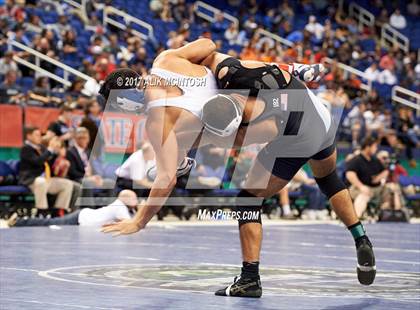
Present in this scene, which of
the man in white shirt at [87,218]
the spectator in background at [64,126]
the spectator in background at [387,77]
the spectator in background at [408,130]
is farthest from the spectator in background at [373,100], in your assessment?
the man in white shirt at [87,218]

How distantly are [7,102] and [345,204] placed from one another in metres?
9.21

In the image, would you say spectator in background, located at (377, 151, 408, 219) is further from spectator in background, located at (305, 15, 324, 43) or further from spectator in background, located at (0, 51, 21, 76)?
spectator in background, located at (305, 15, 324, 43)

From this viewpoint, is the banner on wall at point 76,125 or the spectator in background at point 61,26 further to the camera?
the spectator in background at point 61,26

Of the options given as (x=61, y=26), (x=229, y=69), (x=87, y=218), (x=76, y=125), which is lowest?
(x=87, y=218)

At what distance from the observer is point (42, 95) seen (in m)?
15.8

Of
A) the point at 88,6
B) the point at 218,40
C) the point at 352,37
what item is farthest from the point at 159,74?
the point at 352,37

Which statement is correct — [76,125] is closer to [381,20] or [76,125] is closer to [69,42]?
[69,42]

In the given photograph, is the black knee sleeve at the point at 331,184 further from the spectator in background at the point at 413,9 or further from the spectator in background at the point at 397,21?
the spectator in background at the point at 413,9

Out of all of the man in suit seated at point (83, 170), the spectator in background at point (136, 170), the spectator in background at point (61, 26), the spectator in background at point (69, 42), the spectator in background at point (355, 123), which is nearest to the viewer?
the man in suit seated at point (83, 170)

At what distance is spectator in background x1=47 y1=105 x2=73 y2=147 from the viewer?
14.5 metres

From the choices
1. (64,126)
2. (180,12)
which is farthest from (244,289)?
(180,12)

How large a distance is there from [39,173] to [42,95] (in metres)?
2.40

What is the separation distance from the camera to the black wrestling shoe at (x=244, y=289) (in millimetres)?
6129

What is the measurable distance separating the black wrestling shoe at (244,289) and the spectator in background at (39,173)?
7.55 m
